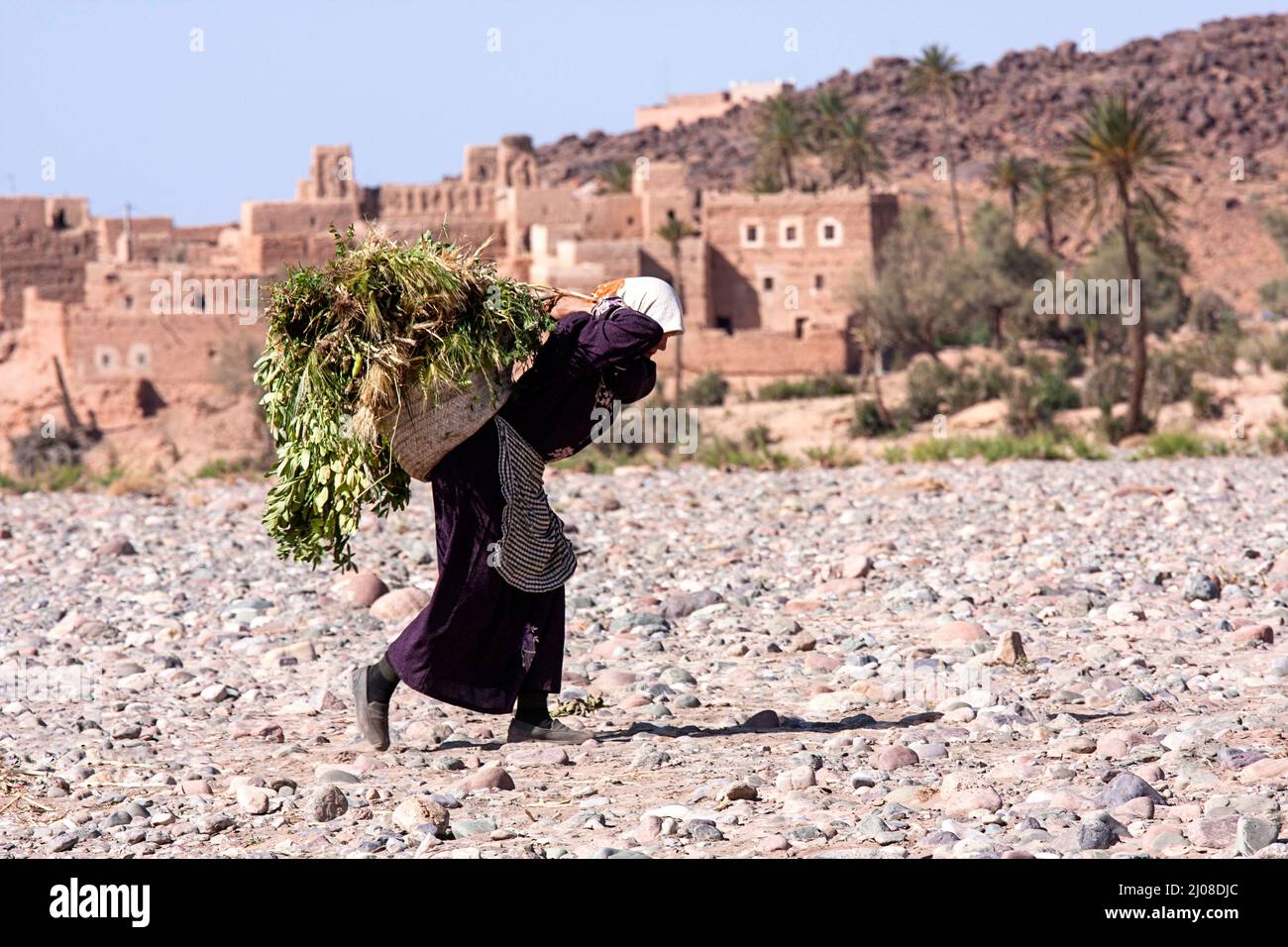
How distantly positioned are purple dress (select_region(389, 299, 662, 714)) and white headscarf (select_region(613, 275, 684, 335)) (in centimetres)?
5

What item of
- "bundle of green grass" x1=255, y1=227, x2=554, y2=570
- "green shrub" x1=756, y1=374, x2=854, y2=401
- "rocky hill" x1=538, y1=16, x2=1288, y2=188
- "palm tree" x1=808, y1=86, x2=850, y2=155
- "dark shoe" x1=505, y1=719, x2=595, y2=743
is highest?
"rocky hill" x1=538, y1=16, x2=1288, y2=188

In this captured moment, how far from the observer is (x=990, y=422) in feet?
82.2

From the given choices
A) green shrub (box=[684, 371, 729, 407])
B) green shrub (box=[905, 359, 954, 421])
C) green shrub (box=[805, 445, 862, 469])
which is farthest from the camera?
green shrub (box=[684, 371, 729, 407])

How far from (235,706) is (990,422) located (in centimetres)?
1961

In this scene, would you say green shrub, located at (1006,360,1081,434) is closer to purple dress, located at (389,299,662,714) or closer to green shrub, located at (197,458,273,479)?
green shrub, located at (197,458,273,479)

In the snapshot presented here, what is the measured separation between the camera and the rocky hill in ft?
213

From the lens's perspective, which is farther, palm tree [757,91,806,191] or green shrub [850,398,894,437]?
palm tree [757,91,806,191]

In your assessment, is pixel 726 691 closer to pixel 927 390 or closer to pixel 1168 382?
pixel 1168 382

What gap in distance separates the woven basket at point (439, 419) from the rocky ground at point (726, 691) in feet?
3.19

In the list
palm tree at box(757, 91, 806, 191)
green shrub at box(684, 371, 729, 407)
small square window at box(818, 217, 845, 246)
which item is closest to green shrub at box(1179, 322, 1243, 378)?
green shrub at box(684, 371, 729, 407)

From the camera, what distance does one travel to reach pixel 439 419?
17.6 feet

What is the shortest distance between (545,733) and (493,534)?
69cm

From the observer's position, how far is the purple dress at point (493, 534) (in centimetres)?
543

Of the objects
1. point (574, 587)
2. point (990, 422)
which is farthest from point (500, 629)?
point (990, 422)
